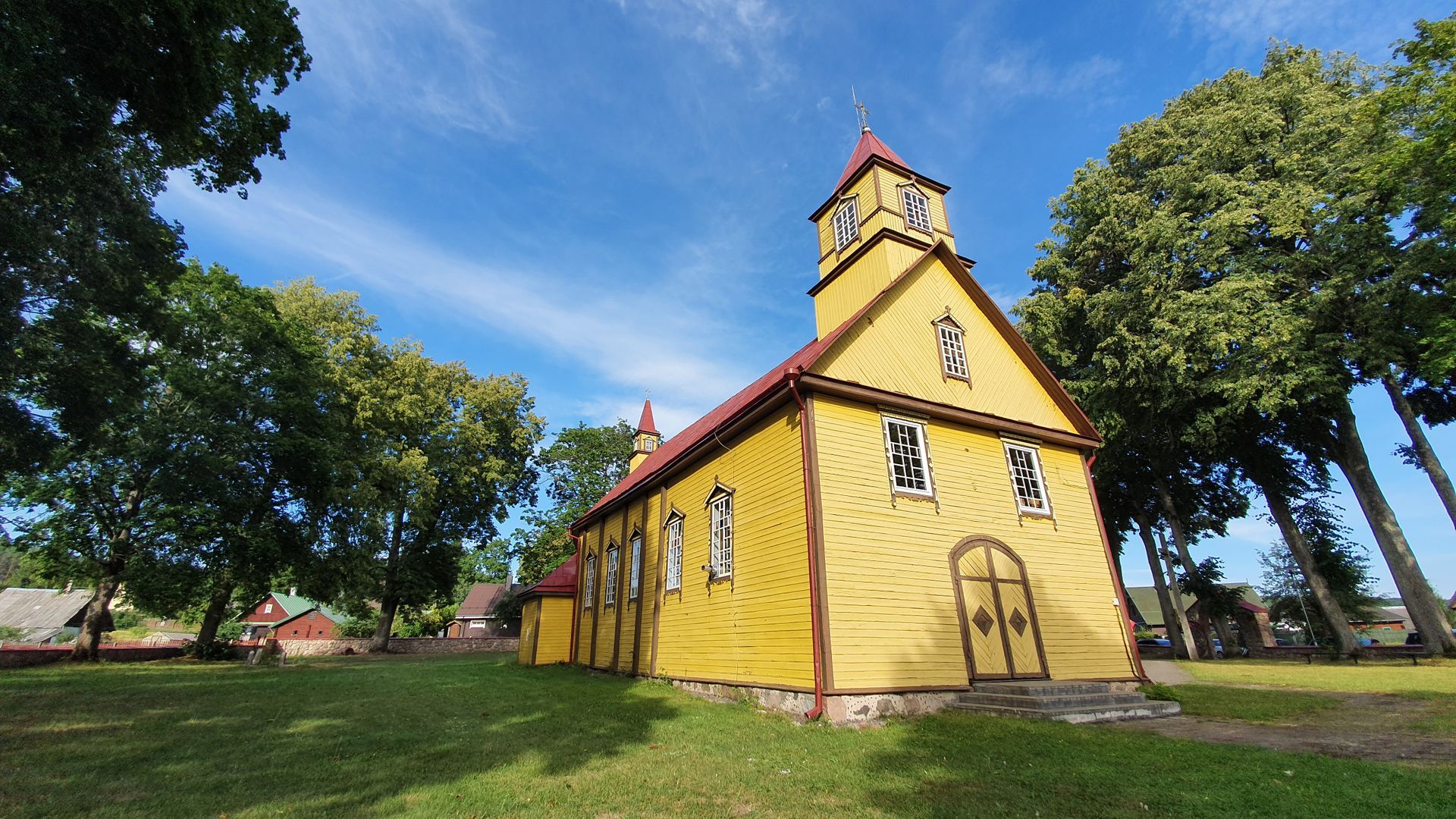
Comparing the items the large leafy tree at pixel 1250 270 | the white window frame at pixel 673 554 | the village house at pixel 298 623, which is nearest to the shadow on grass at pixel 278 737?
the white window frame at pixel 673 554

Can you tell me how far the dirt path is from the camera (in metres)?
6.73

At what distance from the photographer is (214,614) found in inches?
904

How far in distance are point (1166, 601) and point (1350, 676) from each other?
12.6m

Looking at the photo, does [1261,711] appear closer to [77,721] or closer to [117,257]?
[77,721]

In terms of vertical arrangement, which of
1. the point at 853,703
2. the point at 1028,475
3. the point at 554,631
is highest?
the point at 1028,475

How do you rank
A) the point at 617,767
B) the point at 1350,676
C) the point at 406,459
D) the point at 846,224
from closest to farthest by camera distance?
the point at 617,767 → the point at 1350,676 → the point at 846,224 → the point at 406,459

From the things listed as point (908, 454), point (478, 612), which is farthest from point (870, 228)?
point (478, 612)

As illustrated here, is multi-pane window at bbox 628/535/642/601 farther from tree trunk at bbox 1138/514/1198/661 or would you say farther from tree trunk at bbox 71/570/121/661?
tree trunk at bbox 1138/514/1198/661

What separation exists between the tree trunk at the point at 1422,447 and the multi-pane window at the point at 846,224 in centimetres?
1630

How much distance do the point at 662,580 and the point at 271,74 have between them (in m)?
13.0

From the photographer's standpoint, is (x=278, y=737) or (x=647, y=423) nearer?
(x=278, y=737)

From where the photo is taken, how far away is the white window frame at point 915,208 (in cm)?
1602

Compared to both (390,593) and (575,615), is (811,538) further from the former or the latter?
(390,593)

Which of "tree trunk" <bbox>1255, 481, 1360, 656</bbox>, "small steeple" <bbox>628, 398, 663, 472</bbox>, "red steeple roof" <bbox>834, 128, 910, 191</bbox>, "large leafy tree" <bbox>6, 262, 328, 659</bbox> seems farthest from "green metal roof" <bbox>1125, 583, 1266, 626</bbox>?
"large leafy tree" <bbox>6, 262, 328, 659</bbox>
